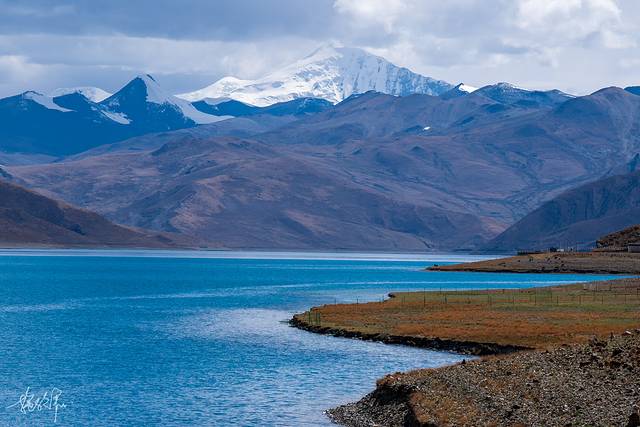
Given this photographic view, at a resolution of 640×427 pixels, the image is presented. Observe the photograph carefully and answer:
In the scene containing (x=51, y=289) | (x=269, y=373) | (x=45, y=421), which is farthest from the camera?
(x=51, y=289)

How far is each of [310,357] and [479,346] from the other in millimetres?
10994

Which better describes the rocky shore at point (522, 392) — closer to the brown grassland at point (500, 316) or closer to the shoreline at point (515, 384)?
the shoreline at point (515, 384)

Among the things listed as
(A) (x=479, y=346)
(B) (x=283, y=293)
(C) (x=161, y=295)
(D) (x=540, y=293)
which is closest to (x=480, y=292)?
(D) (x=540, y=293)

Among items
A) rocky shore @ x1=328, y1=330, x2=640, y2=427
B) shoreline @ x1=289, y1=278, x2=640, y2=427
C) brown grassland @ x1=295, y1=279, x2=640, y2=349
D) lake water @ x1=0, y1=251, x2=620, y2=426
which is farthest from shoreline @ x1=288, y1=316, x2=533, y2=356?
rocky shore @ x1=328, y1=330, x2=640, y2=427

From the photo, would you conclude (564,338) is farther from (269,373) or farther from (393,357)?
(269,373)

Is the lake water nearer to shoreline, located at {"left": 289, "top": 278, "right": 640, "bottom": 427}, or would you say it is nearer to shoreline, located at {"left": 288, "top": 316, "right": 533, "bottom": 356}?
shoreline, located at {"left": 288, "top": 316, "right": 533, "bottom": 356}

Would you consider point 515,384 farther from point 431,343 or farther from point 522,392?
point 431,343

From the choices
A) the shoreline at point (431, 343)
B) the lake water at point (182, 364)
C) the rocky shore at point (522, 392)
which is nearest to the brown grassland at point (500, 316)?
the shoreline at point (431, 343)

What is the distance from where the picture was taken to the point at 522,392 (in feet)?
140

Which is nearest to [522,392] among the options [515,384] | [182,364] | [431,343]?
[515,384]

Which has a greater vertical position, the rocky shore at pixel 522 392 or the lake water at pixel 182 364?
the rocky shore at pixel 522 392

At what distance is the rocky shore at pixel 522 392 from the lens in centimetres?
3862

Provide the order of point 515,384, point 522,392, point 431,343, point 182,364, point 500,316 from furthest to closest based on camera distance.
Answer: point 500,316, point 431,343, point 182,364, point 515,384, point 522,392

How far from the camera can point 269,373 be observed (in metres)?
61.6
